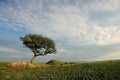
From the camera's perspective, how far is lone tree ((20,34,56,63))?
79887mm

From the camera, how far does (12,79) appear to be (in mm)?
36125

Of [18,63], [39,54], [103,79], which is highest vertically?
[39,54]

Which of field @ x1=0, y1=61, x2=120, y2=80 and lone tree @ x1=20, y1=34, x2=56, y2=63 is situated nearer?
field @ x1=0, y1=61, x2=120, y2=80

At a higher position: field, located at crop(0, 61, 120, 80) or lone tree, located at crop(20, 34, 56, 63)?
lone tree, located at crop(20, 34, 56, 63)

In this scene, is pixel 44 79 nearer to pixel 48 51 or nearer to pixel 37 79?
pixel 37 79

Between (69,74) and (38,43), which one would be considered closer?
(69,74)

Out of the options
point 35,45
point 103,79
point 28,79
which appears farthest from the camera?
point 35,45

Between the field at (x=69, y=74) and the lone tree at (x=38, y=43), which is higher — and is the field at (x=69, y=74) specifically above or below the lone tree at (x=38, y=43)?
below

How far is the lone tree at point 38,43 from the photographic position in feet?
262

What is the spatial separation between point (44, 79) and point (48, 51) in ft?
159

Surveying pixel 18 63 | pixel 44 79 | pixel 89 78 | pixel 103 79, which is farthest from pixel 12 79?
pixel 18 63

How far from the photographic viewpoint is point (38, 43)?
79.9 m

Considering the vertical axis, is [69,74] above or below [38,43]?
below

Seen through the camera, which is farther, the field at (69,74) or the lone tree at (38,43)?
the lone tree at (38,43)
